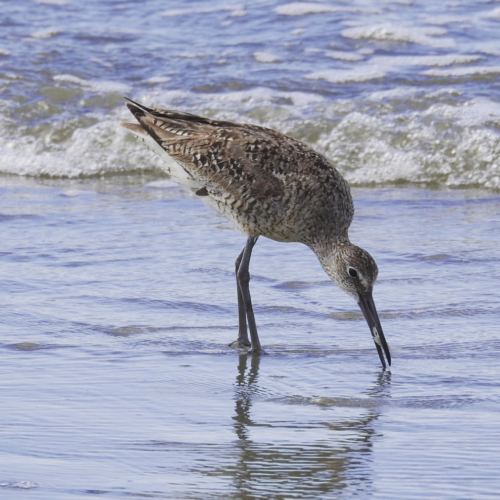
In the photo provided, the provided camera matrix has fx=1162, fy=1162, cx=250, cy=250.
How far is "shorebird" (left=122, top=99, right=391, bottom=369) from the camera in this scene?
551 centimetres

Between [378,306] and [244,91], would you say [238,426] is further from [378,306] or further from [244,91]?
[244,91]

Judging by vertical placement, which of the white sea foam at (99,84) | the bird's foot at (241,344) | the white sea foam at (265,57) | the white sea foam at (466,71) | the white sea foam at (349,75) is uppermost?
the white sea foam at (265,57)

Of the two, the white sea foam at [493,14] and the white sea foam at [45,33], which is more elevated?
the white sea foam at [493,14]

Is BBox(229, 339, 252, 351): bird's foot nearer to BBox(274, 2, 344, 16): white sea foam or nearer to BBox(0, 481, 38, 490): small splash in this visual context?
BBox(0, 481, 38, 490): small splash

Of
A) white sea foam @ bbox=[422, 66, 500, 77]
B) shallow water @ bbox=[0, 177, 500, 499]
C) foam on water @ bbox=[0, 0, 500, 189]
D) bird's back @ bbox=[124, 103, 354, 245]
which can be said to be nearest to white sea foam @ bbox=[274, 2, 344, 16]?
foam on water @ bbox=[0, 0, 500, 189]

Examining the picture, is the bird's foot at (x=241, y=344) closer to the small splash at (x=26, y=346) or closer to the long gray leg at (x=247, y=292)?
the long gray leg at (x=247, y=292)

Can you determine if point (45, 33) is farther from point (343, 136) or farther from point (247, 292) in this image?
point (247, 292)

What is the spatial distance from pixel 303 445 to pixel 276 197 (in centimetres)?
181

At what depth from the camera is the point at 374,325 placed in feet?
17.3

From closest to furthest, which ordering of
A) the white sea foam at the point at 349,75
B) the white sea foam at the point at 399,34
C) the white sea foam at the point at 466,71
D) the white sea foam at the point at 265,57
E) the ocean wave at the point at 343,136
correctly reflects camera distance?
the ocean wave at the point at 343,136
the white sea foam at the point at 466,71
the white sea foam at the point at 349,75
the white sea foam at the point at 265,57
the white sea foam at the point at 399,34

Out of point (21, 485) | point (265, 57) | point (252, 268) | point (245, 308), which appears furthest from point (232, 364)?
point (265, 57)

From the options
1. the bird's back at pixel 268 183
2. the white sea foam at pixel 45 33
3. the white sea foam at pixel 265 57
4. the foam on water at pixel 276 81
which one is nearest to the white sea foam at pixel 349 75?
the foam on water at pixel 276 81

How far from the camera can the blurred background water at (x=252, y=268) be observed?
398 centimetres

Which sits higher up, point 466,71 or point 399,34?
point 399,34
